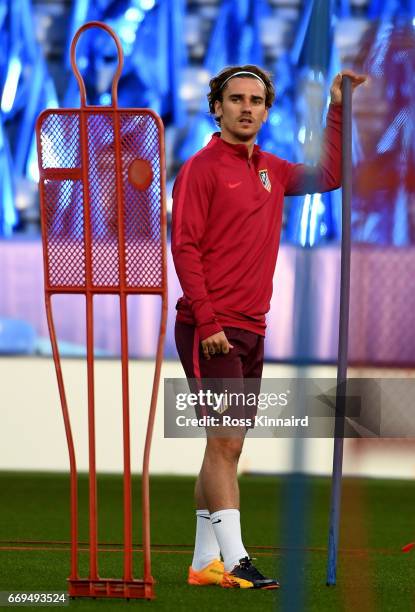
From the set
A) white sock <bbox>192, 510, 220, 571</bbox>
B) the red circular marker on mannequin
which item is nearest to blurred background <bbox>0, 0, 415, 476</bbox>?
white sock <bbox>192, 510, 220, 571</bbox>

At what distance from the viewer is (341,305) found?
3.41m

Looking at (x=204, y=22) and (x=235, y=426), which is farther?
(x=204, y=22)

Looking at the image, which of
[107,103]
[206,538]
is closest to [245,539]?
[206,538]

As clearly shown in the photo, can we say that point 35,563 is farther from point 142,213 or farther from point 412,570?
point 142,213

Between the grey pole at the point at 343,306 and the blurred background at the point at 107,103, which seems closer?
the grey pole at the point at 343,306

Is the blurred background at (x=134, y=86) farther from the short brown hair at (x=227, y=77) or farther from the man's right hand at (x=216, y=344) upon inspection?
the man's right hand at (x=216, y=344)

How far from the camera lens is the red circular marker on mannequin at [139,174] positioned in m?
3.98

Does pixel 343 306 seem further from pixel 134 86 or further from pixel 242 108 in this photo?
pixel 134 86

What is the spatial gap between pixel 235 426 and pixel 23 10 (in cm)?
1008

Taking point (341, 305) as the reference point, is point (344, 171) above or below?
above


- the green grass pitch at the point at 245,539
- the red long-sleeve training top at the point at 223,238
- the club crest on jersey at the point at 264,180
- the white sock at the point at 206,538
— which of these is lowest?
the green grass pitch at the point at 245,539

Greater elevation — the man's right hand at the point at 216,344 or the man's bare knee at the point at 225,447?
the man's right hand at the point at 216,344

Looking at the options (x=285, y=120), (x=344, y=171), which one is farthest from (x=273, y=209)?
(x=285, y=120)

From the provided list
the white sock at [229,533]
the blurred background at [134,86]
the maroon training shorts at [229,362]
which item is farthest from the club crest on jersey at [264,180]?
the blurred background at [134,86]
